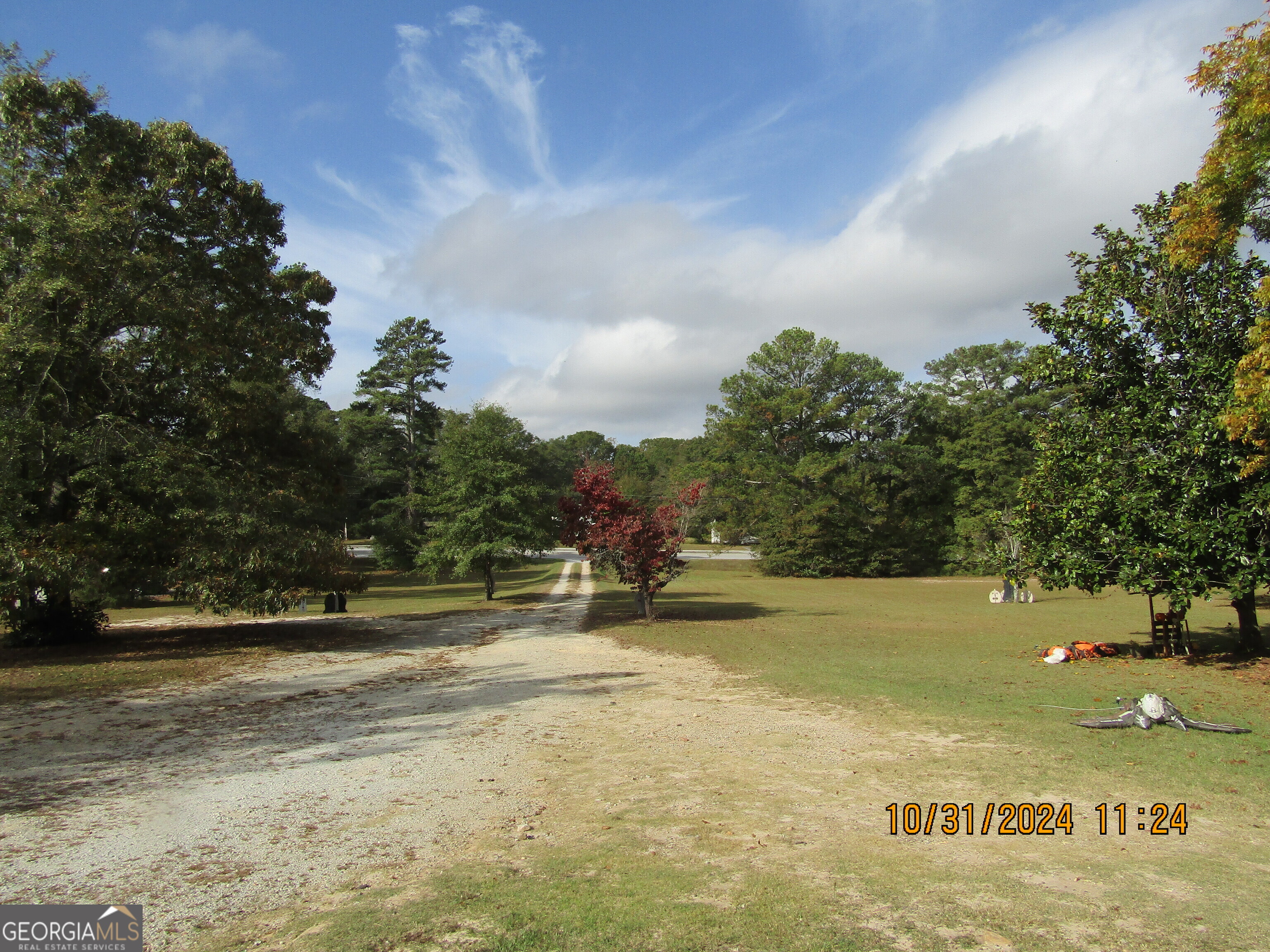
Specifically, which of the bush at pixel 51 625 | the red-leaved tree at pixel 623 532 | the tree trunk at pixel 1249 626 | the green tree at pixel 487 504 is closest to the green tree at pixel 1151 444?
the tree trunk at pixel 1249 626

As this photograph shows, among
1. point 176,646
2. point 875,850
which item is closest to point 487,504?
point 176,646

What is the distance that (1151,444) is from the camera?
12.0m

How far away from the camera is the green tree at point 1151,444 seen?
11.0 meters

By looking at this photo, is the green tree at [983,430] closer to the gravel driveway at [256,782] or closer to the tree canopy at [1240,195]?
the tree canopy at [1240,195]

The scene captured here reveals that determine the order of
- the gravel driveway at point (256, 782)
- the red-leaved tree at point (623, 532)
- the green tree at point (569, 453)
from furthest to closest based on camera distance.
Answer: the green tree at point (569, 453) < the red-leaved tree at point (623, 532) < the gravel driveway at point (256, 782)

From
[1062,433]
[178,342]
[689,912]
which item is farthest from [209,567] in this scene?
[1062,433]

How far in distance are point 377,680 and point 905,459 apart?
137 feet

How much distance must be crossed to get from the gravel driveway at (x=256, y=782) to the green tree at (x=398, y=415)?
112 ft

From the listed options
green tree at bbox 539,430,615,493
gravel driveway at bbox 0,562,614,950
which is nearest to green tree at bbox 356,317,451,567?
green tree at bbox 539,430,615,493

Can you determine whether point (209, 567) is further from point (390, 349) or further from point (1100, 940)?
point (390, 349)

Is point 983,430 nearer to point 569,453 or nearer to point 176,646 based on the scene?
point 176,646

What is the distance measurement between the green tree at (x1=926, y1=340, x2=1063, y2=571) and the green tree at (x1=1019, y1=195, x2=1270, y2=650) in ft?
92.8

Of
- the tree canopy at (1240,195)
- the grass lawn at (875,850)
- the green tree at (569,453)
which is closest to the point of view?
the grass lawn at (875,850)

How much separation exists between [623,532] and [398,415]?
32728mm
